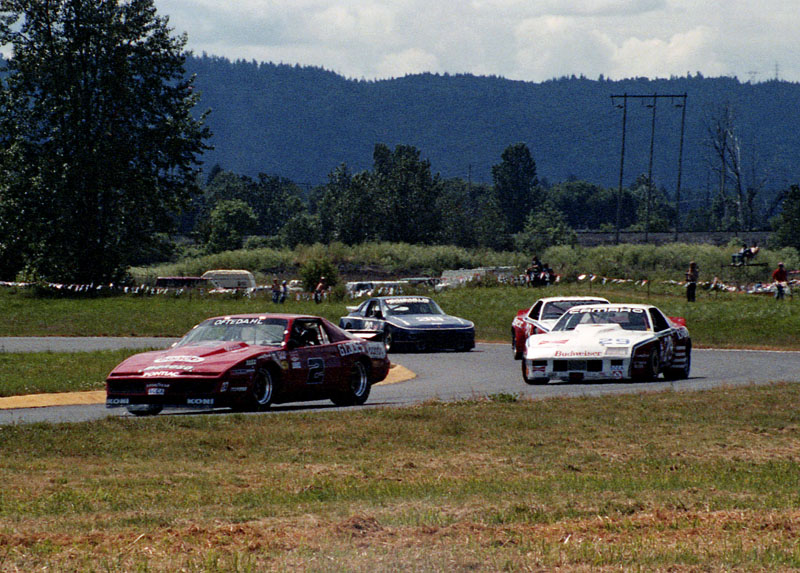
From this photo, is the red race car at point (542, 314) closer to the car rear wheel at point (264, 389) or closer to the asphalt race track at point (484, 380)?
the asphalt race track at point (484, 380)

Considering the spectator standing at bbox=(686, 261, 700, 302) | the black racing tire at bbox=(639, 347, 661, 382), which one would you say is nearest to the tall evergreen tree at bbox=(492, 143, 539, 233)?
the spectator standing at bbox=(686, 261, 700, 302)

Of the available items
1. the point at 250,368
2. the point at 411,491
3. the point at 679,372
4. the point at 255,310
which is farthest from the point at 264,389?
the point at 255,310

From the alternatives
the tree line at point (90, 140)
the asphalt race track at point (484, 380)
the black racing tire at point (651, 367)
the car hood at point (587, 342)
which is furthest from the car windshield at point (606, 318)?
the tree line at point (90, 140)

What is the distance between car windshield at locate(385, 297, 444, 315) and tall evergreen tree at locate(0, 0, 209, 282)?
3014 cm

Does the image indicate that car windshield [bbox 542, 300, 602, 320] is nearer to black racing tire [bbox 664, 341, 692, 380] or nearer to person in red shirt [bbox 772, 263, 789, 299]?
black racing tire [bbox 664, 341, 692, 380]

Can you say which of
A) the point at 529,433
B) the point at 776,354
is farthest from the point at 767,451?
the point at 776,354

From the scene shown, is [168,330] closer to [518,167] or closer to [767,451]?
[767,451]

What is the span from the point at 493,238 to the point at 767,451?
12239 cm

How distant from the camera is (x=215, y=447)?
442 inches

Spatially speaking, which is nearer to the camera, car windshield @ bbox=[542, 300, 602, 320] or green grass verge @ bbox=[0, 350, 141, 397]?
green grass verge @ bbox=[0, 350, 141, 397]

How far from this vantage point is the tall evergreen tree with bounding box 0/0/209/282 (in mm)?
55469

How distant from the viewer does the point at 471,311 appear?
4556cm

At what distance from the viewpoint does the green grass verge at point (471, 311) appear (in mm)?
35844

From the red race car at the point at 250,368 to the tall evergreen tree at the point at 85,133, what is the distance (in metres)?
41.7
